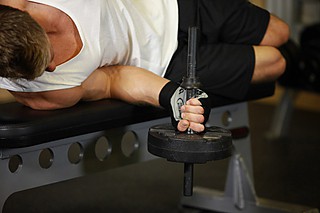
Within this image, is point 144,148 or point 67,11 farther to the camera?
point 144,148

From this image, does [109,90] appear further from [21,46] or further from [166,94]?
[21,46]

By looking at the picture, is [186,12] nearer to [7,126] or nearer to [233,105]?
[233,105]

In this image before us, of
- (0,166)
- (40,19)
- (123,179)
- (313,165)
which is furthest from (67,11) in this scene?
(313,165)

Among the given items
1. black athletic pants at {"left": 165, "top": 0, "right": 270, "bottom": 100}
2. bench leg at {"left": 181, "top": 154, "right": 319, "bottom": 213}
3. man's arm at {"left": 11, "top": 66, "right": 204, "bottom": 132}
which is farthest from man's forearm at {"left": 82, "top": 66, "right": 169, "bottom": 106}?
bench leg at {"left": 181, "top": 154, "right": 319, "bottom": 213}

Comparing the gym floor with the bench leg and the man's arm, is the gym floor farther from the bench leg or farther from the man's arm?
the man's arm

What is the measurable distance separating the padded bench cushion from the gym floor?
703 millimetres

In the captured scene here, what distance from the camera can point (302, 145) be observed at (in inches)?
132

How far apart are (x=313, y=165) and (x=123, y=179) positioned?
0.80 m

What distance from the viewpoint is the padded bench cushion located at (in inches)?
63.9

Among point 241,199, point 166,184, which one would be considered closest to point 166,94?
point 241,199

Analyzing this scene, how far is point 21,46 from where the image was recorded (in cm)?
157

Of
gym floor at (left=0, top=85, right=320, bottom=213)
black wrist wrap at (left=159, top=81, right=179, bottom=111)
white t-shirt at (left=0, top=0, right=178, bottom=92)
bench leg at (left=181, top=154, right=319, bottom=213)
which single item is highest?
white t-shirt at (left=0, top=0, right=178, bottom=92)

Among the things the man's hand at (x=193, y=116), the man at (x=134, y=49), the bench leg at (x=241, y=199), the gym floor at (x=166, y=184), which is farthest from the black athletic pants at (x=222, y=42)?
the gym floor at (x=166, y=184)

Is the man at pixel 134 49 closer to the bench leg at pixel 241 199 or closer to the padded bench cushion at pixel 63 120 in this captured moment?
the padded bench cushion at pixel 63 120
